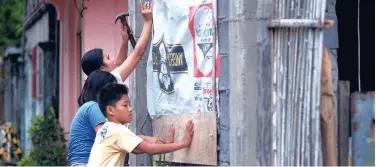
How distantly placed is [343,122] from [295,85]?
388 mm

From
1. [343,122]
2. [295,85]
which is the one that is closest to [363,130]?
[343,122]

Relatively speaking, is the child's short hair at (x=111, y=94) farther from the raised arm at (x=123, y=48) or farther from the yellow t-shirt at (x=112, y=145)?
the raised arm at (x=123, y=48)

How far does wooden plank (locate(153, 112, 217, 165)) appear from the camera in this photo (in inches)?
293

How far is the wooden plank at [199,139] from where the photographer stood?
7441 mm

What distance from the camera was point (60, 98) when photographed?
693 inches

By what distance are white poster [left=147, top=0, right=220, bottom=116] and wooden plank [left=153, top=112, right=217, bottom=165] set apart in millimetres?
81

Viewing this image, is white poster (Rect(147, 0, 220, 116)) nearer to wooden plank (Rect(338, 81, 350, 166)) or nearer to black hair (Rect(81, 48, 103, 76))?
black hair (Rect(81, 48, 103, 76))

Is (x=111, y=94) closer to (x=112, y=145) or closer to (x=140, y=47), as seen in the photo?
(x=112, y=145)

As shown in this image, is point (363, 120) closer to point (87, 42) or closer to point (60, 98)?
point (87, 42)

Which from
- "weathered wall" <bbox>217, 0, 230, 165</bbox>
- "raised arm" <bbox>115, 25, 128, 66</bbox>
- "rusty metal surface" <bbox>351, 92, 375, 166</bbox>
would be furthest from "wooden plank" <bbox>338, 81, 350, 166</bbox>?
"raised arm" <bbox>115, 25, 128, 66</bbox>

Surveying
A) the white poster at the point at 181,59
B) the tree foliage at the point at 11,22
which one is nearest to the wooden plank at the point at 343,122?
the white poster at the point at 181,59

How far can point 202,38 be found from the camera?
A: 767cm

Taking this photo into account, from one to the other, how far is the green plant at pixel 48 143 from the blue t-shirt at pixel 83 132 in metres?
8.53

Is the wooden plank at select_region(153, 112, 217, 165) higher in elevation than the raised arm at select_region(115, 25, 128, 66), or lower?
lower
